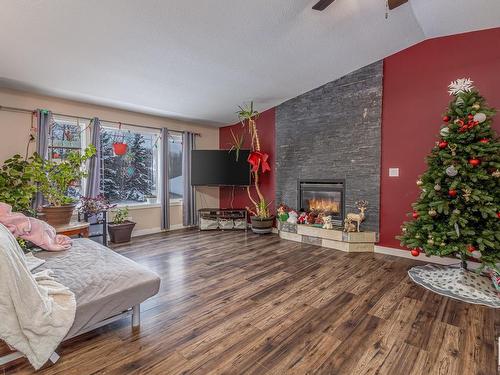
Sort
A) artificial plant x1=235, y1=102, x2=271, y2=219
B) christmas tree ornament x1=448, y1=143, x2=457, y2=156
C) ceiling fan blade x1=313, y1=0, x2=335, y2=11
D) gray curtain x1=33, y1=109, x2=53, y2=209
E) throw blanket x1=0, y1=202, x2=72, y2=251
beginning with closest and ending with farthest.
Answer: ceiling fan blade x1=313, y1=0, x2=335, y2=11 < throw blanket x1=0, y1=202, x2=72, y2=251 < christmas tree ornament x1=448, y1=143, x2=457, y2=156 < gray curtain x1=33, y1=109, x2=53, y2=209 < artificial plant x1=235, y1=102, x2=271, y2=219

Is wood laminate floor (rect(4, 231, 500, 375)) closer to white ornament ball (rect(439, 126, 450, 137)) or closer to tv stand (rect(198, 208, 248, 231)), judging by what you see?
white ornament ball (rect(439, 126, 450, 137))

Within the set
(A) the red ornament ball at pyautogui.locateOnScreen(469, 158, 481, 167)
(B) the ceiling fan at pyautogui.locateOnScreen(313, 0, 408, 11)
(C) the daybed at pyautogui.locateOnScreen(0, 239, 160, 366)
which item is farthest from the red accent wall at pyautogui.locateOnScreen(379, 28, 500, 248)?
(C) the daybed at pyautogui.locateOnScreen(0, 239, 160, 366)

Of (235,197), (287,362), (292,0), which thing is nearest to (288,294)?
Result: (287,362)

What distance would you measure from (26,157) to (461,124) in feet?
17.3

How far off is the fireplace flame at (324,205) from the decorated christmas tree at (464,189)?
1539 mm

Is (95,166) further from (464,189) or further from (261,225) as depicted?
(464,189)

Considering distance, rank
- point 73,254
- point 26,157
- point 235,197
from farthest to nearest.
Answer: point 235,197 → point 26,157 → point 73,254

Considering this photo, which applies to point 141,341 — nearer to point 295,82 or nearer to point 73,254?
point 73,254

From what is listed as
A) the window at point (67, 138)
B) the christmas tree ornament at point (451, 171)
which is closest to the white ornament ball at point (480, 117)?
the christmas tree ornament at point (451, 171)

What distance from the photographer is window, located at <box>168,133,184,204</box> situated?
17.5 ft

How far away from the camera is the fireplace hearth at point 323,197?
421 centimetres

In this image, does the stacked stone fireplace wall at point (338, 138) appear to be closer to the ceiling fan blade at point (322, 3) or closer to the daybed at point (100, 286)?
the ceiling fan blade at point (322, 3)

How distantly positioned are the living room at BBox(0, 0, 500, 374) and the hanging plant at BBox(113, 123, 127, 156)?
36mm

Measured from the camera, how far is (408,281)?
108 inches
